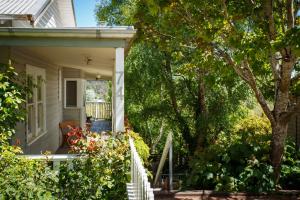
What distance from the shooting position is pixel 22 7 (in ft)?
26.1

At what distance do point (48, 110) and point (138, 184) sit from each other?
24.3 ft

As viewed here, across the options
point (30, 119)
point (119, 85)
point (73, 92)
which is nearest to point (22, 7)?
point (30, 119)

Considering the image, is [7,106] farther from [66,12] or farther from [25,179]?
[66,12]

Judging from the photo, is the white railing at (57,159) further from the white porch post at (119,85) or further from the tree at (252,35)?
the tree at (252,35)

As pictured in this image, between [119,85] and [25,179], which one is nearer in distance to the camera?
[25,179]

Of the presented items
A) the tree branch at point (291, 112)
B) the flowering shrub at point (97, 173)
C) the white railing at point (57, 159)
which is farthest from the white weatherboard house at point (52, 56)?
the tree branch at point (291, 112)

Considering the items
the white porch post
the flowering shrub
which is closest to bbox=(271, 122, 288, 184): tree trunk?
the white porch post

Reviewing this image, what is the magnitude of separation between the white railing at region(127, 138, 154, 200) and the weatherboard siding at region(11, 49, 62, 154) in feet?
11.0

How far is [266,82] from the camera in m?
12.3

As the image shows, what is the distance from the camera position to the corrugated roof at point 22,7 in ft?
23.8

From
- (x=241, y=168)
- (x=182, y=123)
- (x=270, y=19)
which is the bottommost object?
(x=241, y=168)

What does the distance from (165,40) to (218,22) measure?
3410 mm

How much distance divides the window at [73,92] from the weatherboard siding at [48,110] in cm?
121

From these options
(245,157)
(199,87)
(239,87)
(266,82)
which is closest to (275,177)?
(245,157)
